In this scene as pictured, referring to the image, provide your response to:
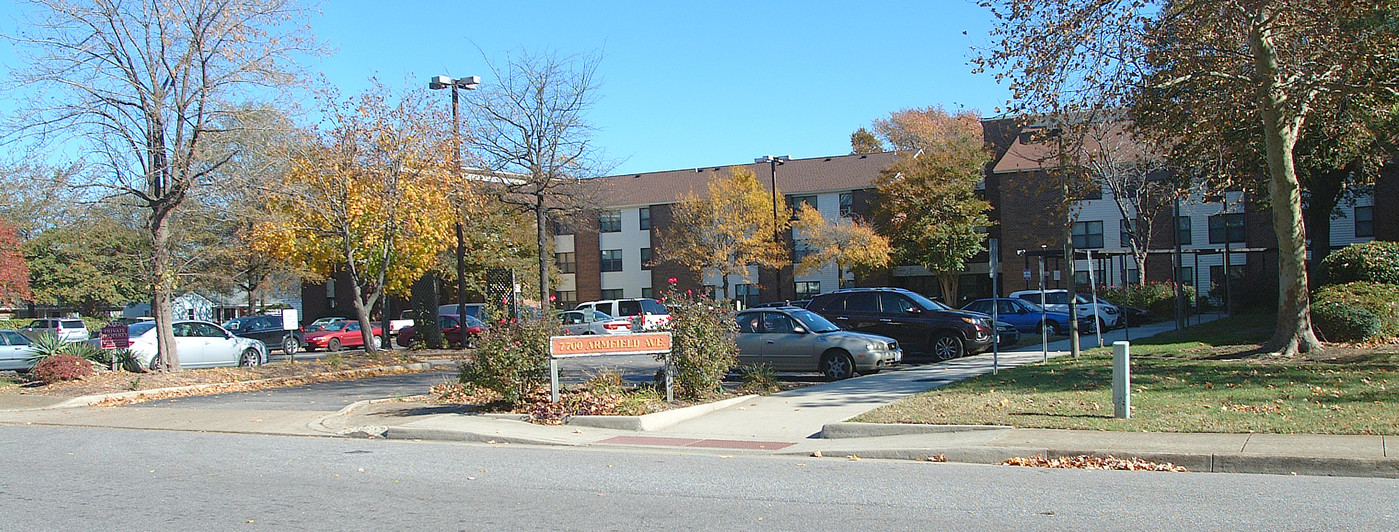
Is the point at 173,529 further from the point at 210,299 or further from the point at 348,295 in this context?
the point at 210,299

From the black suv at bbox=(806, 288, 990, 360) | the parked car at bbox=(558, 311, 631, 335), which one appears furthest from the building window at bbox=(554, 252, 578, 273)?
the black suv at bbox=(806, 288, 990, 360)

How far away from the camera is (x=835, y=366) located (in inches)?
707

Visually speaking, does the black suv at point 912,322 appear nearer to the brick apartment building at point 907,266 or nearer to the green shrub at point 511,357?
the green shrub at point 511,357

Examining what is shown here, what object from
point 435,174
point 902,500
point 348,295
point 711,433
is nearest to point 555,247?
point 348,295

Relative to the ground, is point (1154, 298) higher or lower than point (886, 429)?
higher

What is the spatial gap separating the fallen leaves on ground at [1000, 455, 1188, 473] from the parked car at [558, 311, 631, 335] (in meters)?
18.4

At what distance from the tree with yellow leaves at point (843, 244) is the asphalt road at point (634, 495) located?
121 feet

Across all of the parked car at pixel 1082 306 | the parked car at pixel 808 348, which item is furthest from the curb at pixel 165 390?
the parked car at pixel 1082 306

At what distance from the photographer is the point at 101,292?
54.7m

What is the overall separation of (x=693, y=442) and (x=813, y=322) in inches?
295

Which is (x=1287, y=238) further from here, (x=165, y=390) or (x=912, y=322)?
(x=165, y=390)

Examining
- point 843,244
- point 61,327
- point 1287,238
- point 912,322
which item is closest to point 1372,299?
point 1287,238

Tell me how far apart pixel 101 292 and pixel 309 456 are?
5202 centimetres

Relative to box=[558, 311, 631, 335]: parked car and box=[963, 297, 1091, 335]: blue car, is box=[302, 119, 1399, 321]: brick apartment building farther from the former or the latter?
box=[558, 311, 631, 335]: parked car
